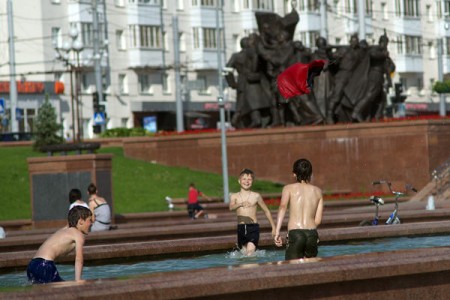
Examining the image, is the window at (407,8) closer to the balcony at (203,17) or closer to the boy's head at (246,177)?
the balcony at (203,17)

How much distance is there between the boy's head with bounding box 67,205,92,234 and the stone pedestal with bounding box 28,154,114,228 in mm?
18877

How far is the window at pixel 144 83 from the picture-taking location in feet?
287

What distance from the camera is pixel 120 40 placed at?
86.3 metres

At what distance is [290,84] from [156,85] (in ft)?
211

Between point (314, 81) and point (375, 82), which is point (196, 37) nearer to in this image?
point (375, 82)

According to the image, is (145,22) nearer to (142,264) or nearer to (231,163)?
(231,163)

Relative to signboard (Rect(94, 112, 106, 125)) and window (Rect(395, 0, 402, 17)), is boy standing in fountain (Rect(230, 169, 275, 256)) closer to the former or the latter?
signboard (Rect(94, 112, 106, 125))

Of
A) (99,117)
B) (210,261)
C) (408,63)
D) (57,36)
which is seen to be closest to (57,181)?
(210,261)

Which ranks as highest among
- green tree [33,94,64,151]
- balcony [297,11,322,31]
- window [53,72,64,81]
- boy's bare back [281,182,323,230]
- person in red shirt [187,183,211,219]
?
balcony [297,11,322,31]

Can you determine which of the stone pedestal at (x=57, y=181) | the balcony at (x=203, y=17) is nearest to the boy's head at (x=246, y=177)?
the stone pedestal at (x=57, y=181)

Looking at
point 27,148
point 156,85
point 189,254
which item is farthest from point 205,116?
point 189,254

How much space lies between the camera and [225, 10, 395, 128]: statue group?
47.9 metres

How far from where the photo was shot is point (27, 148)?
55.0m

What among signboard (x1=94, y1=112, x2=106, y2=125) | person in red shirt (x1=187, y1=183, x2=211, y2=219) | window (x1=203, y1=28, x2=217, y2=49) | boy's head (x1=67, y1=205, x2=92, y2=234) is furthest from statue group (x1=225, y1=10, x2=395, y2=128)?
window (x1=203, y1=28, x2=217, y2=49)
